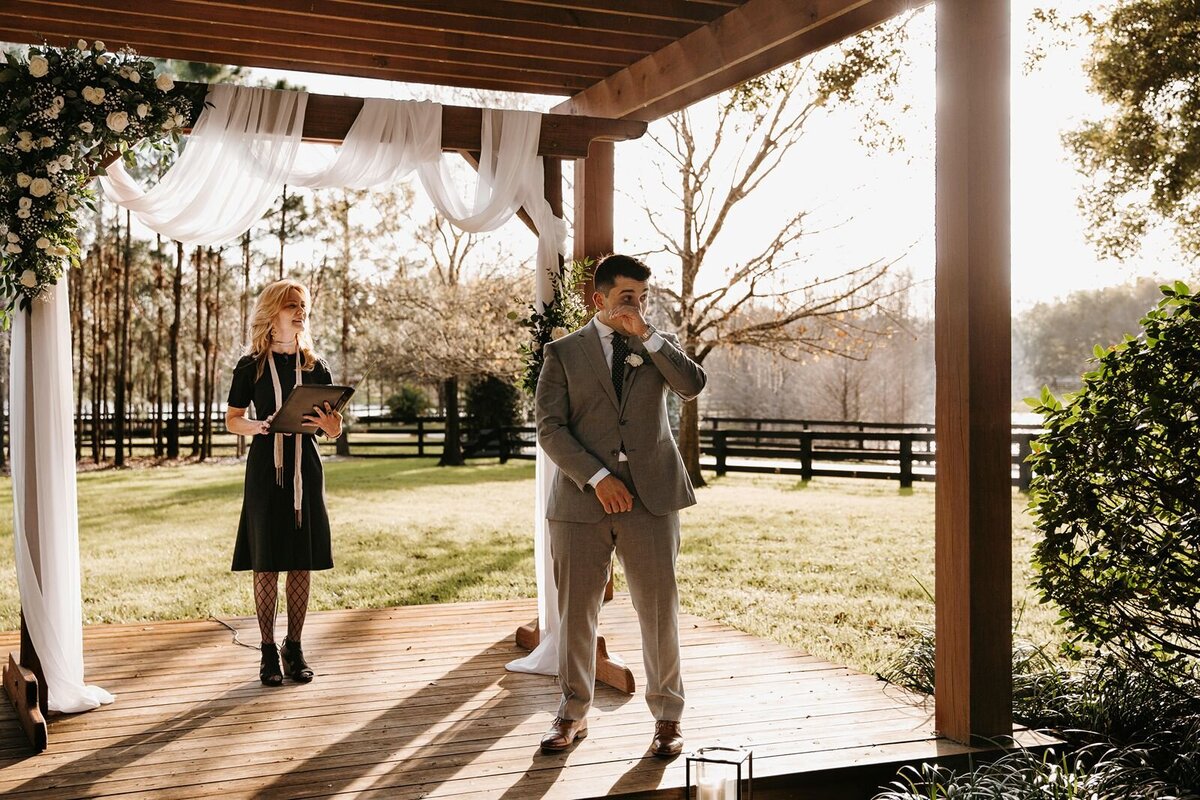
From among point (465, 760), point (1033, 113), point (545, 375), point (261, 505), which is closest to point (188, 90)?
point (261, 505)

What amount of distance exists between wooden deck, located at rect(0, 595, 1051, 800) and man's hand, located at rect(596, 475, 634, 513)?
2.76 feet

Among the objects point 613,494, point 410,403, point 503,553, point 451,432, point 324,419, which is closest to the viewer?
point 613,494

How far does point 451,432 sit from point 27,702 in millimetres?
14313

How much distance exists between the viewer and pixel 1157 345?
13.0 feet

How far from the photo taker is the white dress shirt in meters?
3.59

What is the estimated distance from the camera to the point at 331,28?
15.4 feet

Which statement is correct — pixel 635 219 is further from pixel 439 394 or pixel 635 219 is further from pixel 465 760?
pixel 465 760

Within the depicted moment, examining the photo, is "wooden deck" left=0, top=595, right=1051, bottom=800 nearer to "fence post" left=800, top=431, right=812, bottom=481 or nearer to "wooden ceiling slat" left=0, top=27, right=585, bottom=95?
"wooden ceiling slat" left=0, top=27, right=585, bottom=95

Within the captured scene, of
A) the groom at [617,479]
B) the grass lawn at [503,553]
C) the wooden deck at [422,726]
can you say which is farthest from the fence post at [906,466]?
the groom at [617,479]

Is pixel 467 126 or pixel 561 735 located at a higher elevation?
Answer: pixel 467 126

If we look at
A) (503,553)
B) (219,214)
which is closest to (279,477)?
(219,214)

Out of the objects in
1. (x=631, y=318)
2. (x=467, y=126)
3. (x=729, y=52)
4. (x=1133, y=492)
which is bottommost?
(x=1133, y=492)

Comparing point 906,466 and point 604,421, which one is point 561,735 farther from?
point 906,466

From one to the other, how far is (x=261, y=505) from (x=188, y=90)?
173 centimetres
